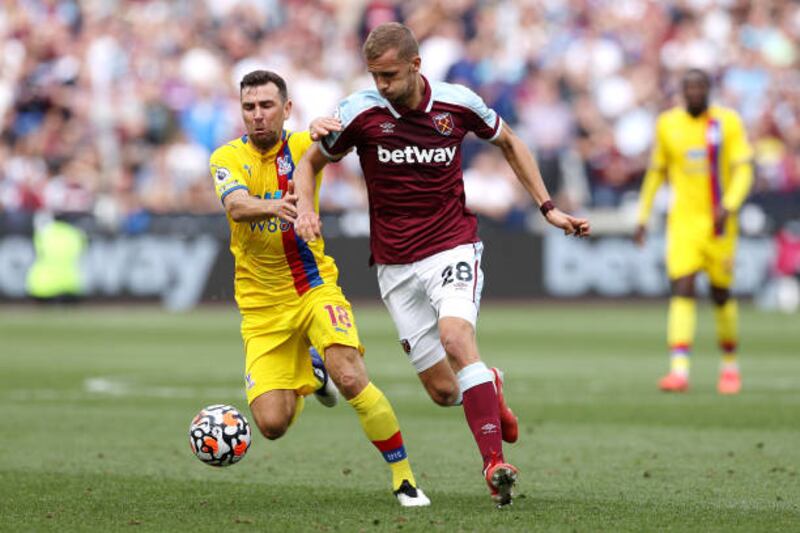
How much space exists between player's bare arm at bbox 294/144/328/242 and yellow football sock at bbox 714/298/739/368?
659cm

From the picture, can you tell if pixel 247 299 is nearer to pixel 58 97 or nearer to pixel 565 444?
pixel 565 444

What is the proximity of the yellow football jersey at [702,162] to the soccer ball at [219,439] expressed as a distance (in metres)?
6.73

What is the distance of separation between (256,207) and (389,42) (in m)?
1.03

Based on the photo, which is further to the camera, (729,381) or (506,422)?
(729,381)

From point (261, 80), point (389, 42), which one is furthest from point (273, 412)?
point (389, 42)

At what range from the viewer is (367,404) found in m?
7.91

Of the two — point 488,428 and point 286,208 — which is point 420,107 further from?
point 488,428

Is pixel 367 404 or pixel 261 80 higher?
pixel 261 80

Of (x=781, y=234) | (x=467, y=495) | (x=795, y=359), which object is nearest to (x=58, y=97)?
(x=781, y=234)

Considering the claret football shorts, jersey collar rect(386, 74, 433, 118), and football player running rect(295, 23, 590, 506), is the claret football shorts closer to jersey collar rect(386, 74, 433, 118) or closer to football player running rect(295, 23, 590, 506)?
football player running rect(295, 23, 590, 506)

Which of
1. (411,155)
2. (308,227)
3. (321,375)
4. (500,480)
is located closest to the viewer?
(500,480)

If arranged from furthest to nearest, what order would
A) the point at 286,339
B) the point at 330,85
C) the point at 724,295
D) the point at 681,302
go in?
the point at 330,85 → the point at 724,295 → the point at 681,302 → the point at 286,339

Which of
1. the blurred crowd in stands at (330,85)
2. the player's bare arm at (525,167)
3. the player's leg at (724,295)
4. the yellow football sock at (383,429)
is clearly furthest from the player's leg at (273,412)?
the blurred crowd in stands at (330,85)

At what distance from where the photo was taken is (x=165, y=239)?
2462 centimetres
